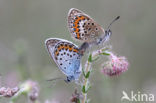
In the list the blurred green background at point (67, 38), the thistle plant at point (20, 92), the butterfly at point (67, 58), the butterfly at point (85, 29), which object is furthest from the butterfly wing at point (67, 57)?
the blurred green background at point (67, 38)

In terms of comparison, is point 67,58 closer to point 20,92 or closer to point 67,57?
point 67,57

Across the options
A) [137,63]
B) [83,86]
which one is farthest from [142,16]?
[83,86]

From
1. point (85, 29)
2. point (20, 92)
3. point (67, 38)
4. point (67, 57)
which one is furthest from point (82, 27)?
point (67, 38)

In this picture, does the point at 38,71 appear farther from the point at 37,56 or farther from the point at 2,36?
the point at 2,36

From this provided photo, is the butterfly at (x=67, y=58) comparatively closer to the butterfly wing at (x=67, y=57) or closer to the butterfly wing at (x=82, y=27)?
the butterfly wing at (x=67, y=57)

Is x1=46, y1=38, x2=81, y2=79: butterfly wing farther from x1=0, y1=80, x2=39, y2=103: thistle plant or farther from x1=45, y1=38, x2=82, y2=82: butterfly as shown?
x1=0, y1=80, x2=39, y2=103: thistle plant

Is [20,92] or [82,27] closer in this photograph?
[20,92]

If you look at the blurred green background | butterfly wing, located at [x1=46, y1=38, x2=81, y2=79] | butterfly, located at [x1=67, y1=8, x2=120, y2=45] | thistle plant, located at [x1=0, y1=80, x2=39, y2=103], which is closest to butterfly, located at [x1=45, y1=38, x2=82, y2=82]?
butterfly wing, located at [x1=46, y1=38, x2=81, y2=79]
